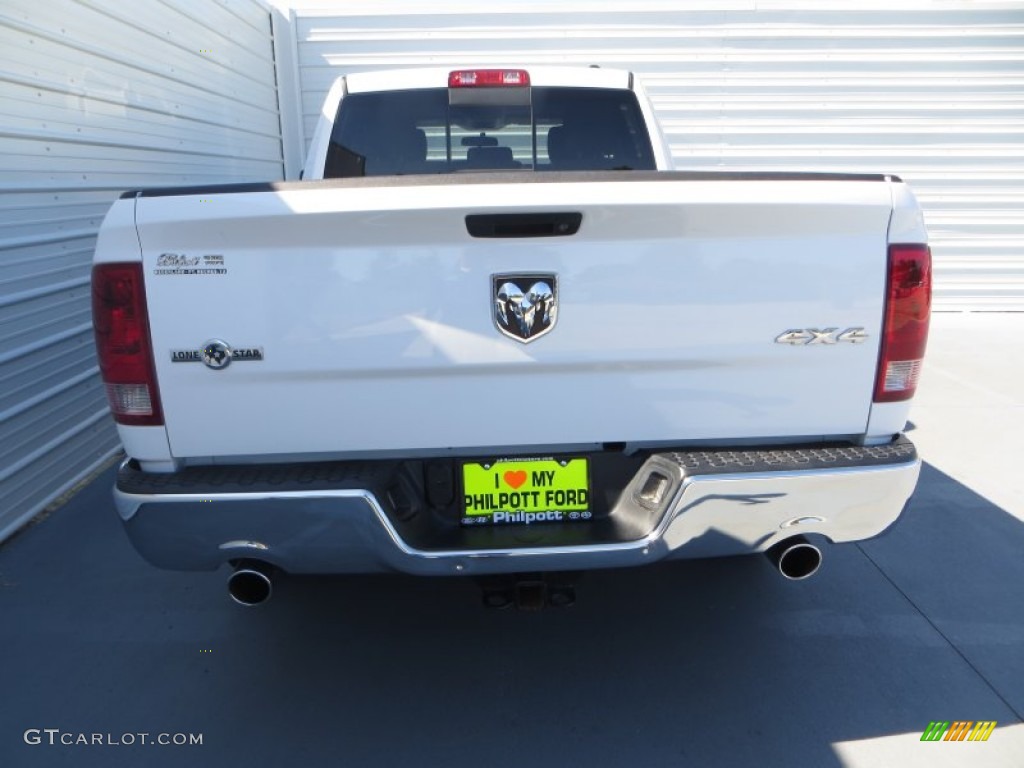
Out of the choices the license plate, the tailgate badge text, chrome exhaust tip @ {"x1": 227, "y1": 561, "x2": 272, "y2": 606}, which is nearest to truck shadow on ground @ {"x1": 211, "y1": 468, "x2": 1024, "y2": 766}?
chrome exhaust tip @ {"x1": 227, "y1": 561, "x2": 272, "y2": 606}

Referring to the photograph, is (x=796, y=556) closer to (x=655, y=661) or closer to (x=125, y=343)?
(x=655, y=661)

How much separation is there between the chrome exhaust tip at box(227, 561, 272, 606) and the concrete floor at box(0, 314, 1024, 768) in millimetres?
475

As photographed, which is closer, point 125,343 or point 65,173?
point 125,343

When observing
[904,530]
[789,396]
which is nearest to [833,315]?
[789,396]

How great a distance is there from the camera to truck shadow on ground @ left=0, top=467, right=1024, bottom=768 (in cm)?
221

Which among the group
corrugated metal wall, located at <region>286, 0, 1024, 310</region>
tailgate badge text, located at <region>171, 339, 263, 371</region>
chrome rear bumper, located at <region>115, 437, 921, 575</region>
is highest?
corrugated metal wall, located at <region>286, 0, 1024, 310</region>

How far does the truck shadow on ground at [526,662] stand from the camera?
221cm

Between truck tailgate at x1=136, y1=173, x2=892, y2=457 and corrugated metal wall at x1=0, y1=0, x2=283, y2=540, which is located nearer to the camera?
truck tailgate at x1=136, y1=173, x2=892, y2=457

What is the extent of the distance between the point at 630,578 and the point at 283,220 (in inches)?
79.5

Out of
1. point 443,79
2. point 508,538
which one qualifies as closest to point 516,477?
point 508,538

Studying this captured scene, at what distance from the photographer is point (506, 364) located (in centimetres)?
199

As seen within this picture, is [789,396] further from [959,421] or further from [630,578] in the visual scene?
[959,421]

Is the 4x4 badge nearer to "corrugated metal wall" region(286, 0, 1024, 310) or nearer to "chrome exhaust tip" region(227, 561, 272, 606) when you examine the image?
"chrome exhaust tip" region(227, 561, 272, 606)

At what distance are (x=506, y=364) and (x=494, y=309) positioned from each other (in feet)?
0.51
